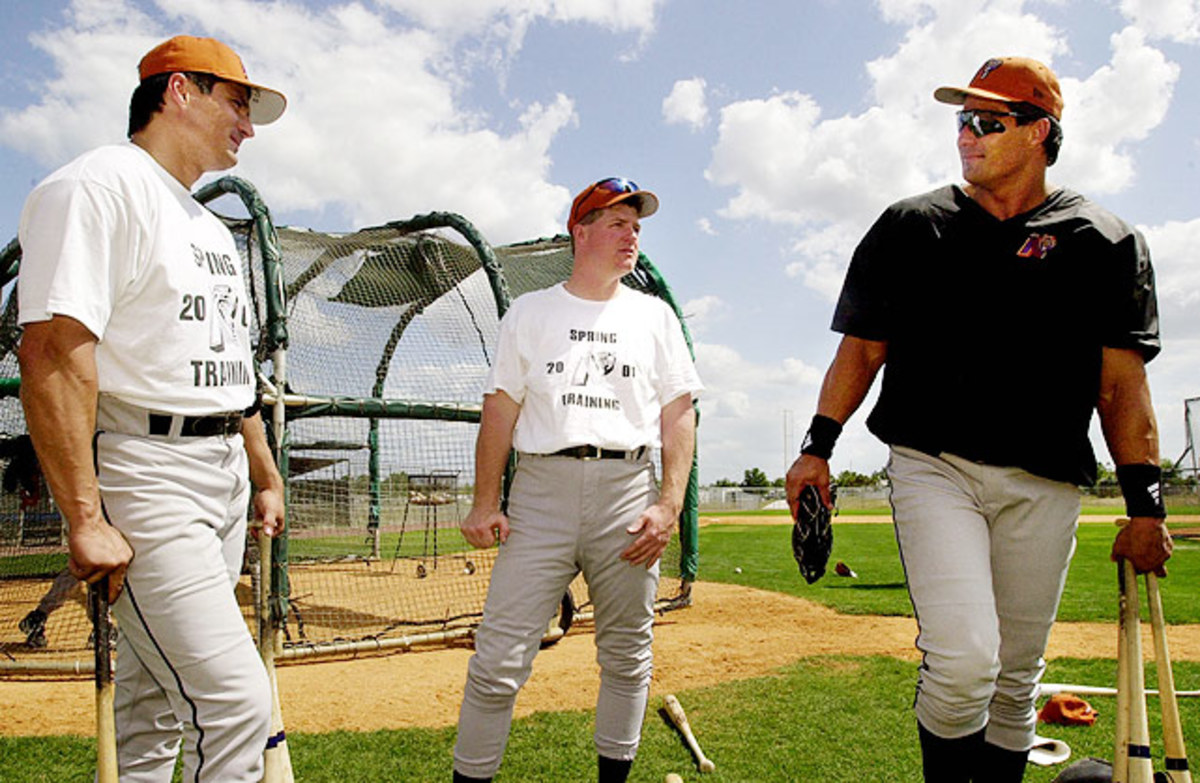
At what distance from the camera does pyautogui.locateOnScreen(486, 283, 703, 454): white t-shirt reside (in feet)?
10.0

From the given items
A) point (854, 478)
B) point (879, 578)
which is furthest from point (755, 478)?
point (879, 578)

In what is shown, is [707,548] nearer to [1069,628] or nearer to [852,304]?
[1069,628]

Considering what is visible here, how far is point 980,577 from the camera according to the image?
2404 millimetres

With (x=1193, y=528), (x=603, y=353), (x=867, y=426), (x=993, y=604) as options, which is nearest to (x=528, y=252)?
(x=603, y=353)

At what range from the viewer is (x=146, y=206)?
84.2 inches

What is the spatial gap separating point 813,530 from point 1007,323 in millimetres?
861

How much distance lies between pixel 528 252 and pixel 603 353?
5.29 metres

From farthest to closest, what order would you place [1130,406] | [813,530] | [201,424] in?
[813,530] < [1130,406] < [201,424]

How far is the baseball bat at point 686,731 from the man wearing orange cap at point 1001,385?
1.23 m

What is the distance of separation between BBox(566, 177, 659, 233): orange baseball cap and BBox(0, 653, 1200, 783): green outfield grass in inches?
87.2

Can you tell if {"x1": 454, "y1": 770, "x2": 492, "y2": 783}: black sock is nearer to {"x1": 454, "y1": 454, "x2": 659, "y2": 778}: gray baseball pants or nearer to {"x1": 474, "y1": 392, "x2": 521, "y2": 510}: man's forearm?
{"x1": 454, "y1": 454, "x2": 659, "y2": 778}: gray baseball pants

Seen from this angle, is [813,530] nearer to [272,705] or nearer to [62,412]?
[272,705]

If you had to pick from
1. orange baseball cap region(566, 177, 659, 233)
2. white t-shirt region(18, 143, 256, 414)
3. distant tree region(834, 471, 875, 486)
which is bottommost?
distant tree region(834, 471, 875, 486)

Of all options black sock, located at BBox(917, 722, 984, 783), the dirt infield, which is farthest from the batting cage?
black sock, located at BBox(917, 722, 984, 783)
